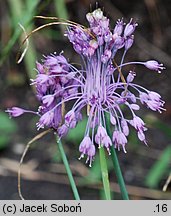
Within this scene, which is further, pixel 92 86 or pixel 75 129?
pixel 75 129

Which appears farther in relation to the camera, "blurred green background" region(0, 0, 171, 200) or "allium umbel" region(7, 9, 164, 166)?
"blurred green background" region(0, 0, 171, 200)

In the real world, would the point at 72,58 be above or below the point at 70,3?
below

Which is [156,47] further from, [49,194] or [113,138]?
[113,138]

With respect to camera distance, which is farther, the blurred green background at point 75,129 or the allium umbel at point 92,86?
the blurred green background at point 75,129
